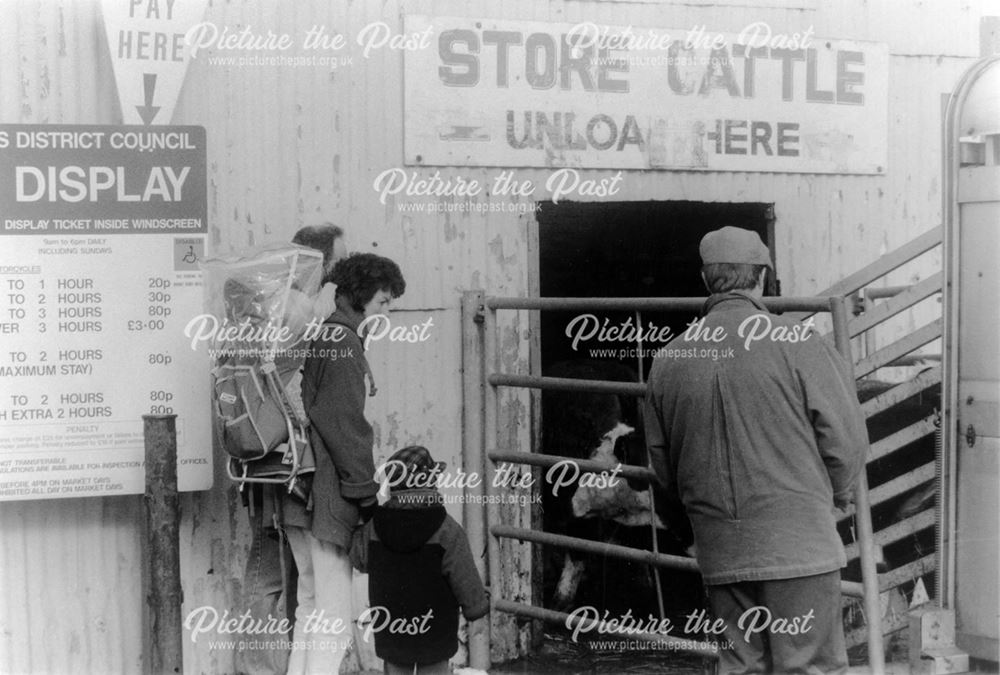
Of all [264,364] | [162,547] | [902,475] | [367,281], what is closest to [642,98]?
[367,281]

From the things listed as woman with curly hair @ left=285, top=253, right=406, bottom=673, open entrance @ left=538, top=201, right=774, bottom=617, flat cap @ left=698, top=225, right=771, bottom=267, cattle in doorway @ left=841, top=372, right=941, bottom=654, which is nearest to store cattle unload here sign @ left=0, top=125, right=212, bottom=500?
woman with curly hair @ left=285, top=253, right=406, bottom=673

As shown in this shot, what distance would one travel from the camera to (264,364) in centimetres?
449

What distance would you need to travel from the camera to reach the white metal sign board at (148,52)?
5.02 m

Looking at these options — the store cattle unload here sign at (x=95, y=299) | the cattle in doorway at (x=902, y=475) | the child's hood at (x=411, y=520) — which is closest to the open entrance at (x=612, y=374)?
the cattle in doorway at (x=902, y=475)

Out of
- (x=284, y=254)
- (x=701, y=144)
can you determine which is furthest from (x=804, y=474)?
(x=701, y=144)

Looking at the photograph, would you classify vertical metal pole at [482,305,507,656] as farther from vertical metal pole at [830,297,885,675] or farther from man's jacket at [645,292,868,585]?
man's jacket at [645,292,868,585]

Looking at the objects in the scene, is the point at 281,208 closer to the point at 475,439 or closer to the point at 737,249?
the point at 475,439

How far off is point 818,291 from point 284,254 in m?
2.87

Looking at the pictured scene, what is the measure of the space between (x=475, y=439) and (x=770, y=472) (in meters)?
2.10

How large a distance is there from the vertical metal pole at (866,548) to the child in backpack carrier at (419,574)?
1.30 meters

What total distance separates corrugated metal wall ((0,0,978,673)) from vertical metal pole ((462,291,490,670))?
0.14m

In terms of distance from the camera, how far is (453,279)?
18.4 ft

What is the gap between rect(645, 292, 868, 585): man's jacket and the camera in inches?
139

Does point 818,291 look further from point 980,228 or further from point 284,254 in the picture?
point 284,254
